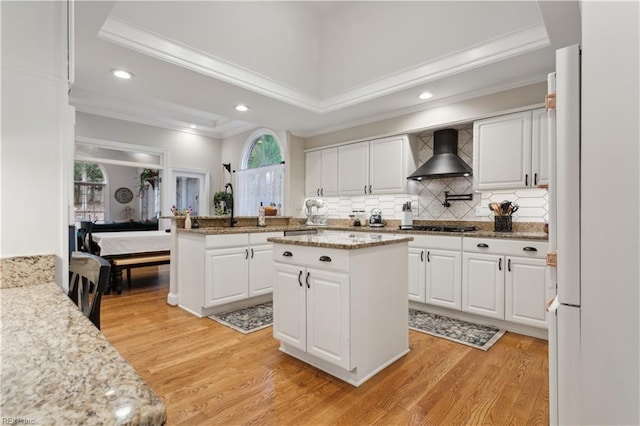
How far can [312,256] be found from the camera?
7.38 feet

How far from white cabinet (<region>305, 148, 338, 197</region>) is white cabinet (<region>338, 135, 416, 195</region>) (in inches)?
4.5

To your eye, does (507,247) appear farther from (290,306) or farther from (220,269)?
(220,269)

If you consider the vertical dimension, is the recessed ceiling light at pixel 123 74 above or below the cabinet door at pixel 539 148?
above

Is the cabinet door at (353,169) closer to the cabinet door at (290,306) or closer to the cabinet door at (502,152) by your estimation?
the cabinet door at (502,152)

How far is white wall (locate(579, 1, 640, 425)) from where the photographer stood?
762 mm

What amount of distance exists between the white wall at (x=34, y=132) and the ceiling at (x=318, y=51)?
→ 48.6 inches

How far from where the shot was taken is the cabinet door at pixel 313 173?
5145 millimetres

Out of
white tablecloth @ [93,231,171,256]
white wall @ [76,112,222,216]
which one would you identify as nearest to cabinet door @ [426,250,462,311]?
white tablecloth @ [93,231,171,256]

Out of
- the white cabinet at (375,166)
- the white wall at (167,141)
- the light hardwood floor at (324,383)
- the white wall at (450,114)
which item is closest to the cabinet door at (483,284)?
the light hardwood floor at (324,383)

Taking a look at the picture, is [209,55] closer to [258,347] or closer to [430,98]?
[430,98]

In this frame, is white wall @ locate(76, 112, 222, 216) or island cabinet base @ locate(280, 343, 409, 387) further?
white wall @ locate(76, 112, 222, 216)

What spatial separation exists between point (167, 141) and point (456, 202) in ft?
18.9

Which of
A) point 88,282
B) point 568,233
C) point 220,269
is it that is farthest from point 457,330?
point 88,282

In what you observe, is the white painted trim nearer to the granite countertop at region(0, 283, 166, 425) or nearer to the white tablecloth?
the granite countertop at region(0, 283, 166, 425)
